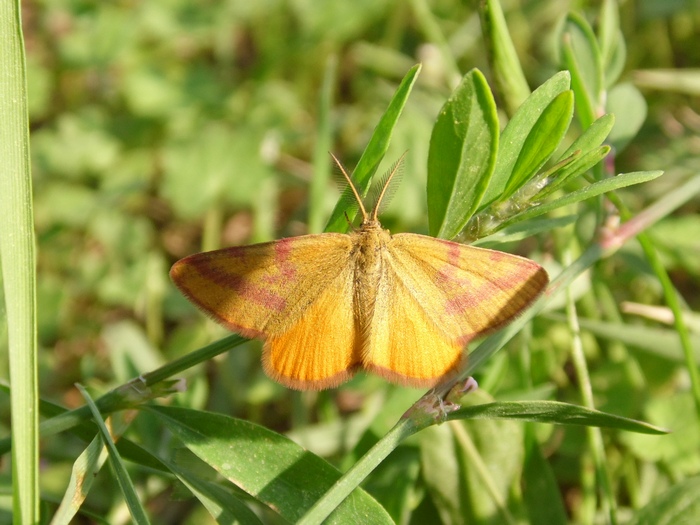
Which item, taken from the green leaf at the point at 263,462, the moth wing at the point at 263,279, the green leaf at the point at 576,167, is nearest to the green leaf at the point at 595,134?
the green leaf at the point at 576,167

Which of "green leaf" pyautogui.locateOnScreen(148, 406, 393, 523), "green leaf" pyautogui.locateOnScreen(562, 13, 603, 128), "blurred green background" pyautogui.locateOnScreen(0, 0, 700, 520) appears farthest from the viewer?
"blurred green background" pyautogui.locateOnScreen(0, 0, 700, 520)

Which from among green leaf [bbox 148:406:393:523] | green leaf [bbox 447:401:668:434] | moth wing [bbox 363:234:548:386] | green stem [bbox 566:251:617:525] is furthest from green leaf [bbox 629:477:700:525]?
green leaf [bbox 148:406:393:523]

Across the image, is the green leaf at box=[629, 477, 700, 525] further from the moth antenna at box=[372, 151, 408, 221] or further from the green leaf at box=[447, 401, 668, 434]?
the moth antenna at box=[372, 151, 408, 221]

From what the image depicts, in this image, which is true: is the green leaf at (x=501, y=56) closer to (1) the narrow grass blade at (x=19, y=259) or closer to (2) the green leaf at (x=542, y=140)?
(2) the green leaf at (x=542, y=140)

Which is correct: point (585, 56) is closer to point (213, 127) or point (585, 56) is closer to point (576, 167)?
point (576, 167)

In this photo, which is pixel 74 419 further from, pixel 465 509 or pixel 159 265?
pixel 159 265

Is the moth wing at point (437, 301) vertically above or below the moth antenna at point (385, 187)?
below

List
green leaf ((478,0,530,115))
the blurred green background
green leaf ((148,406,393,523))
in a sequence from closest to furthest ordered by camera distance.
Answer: green leaf ((148,406,393,523)), green leaf ((478,0,530,115)), the blurred green background

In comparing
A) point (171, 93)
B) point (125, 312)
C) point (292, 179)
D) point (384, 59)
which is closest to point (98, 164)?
point (171, 93)
